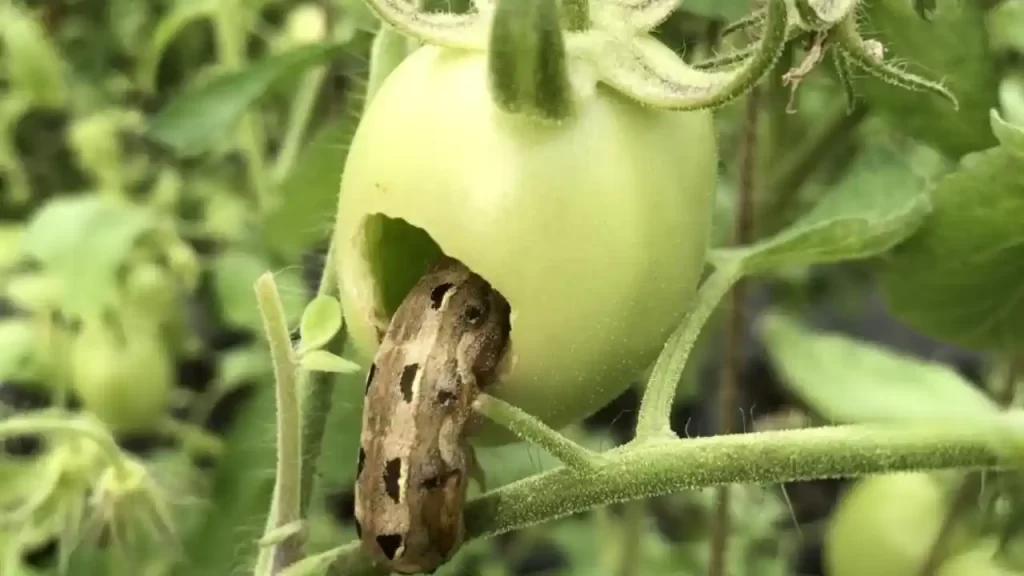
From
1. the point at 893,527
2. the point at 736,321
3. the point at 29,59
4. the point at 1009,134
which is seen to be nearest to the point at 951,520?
the point at 893,527

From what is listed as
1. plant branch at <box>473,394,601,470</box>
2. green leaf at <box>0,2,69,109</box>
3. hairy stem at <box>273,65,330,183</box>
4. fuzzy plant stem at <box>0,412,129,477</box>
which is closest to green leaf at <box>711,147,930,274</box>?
plant branch at <box>473,394,601,470</box>

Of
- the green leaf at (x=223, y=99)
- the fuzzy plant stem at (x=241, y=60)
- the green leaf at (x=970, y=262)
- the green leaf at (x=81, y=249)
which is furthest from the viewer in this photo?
the fuzzy plant stem at (x=241, y=60)

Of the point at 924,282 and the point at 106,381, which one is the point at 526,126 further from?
the point at 106,381

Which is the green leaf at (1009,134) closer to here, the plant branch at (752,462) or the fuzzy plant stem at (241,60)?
the plant branch at (752,462)

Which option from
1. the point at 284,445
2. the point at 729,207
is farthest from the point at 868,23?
the point at 729,207

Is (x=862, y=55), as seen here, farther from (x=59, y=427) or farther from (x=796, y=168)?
(x=796, y=168)

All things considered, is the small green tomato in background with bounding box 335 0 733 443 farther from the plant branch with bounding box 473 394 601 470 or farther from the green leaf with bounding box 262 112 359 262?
the green leaf with bounding box 262 112 359 262

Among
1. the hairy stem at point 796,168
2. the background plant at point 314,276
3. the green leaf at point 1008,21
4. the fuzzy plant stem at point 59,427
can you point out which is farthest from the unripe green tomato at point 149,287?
the green leaf at point 1008,21
